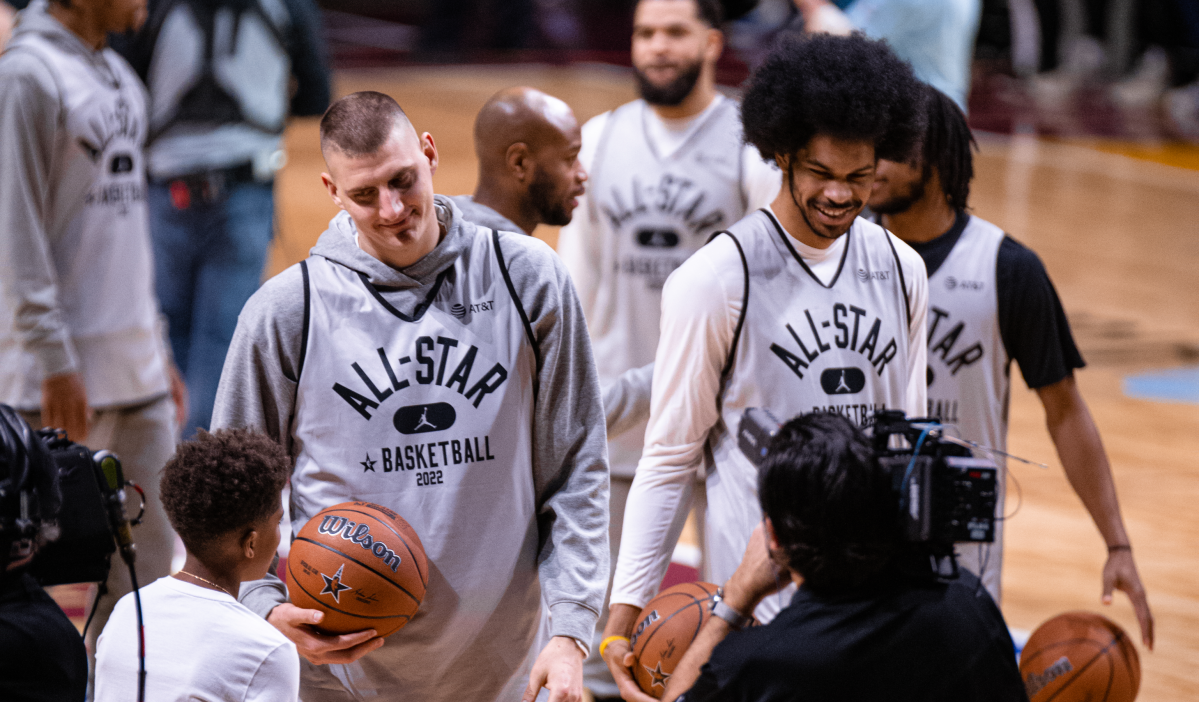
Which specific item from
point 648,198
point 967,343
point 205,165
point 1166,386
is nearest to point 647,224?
point 648,198

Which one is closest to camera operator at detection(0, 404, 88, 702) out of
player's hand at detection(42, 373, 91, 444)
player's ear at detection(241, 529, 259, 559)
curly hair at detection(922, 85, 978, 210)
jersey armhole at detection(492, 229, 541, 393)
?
player's ear at detection(241, 529, 259, 559)

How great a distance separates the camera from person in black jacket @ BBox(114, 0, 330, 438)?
19.1 feet

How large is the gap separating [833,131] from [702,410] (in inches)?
27.1

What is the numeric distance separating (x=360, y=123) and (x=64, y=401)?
2031 millimetres

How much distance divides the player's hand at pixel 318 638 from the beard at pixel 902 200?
185 cm

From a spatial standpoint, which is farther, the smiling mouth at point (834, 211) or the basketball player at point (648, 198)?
the basketball player at point (648, 198)

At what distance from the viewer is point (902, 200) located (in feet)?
11.7

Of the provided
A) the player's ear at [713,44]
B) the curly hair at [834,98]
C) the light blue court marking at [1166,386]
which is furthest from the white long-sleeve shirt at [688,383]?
the light blue court marking at [1166,386]

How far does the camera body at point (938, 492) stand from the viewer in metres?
2.19

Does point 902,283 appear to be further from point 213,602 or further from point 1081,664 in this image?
point 213,602

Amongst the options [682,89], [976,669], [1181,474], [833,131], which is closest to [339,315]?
[833,131]

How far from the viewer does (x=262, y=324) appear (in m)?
2.60

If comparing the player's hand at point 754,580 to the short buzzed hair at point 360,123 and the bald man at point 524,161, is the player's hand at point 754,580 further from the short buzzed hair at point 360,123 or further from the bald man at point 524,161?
the bald man at point 524,161

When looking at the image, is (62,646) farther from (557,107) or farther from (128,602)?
(557,107)
